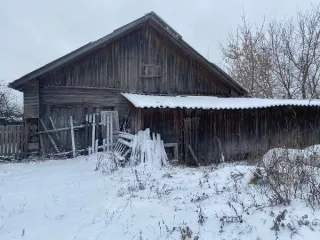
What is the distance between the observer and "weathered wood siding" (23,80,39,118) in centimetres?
1242

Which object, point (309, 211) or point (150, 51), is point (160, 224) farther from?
point (150, 51)

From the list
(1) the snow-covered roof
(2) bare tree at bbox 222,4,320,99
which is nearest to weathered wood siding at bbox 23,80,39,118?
(1) the snow-covered roof

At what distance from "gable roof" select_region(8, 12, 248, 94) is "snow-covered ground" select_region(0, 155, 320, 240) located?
537cm

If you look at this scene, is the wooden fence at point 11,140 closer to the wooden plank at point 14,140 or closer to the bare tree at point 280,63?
the wooden plank at point 14,140

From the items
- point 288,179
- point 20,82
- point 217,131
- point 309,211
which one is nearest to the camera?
point 309,211

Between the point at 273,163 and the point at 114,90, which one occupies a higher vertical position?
the point at 114,90

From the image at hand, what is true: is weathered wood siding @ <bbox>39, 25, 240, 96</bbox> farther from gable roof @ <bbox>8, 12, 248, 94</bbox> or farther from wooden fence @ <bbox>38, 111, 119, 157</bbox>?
wooden fence @ <bbox>38, 111, 119, 157</bbox>

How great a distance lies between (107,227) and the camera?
14.8 ft

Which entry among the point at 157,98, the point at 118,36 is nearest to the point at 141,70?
the point at 118,36

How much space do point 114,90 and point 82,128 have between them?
2.26 metres

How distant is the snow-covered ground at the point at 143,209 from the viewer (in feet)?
13.9

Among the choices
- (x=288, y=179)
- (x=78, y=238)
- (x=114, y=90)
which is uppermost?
(x=114, y=90)

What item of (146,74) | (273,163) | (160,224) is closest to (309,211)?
(273,163)

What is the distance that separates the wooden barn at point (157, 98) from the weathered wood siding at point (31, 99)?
39mm
